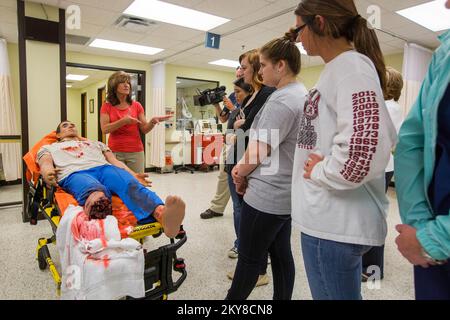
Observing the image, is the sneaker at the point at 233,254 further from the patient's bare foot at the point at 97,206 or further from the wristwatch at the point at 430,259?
the wristwatch at the point at 430,259

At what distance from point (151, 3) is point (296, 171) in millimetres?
3253

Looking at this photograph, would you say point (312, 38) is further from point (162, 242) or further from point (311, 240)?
point (162, 242)

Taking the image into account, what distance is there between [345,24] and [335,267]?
0.67 m

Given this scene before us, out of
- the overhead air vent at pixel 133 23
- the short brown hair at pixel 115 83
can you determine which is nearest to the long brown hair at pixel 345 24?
the short brown hair at pixel 115 83

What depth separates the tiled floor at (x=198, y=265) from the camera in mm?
1875

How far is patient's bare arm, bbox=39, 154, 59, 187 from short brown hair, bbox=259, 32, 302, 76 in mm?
1393

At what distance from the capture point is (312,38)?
2.95ft

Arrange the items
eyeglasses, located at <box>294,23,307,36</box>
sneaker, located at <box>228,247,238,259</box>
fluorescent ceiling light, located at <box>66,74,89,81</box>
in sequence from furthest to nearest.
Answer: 1. fluorescent ceiling light, located at <box>66,74,89,81</box>
2. sneaker, located at <box>228,247,238,259</box>
3. eyeglasses, located at <box>294,23,307,36</box>

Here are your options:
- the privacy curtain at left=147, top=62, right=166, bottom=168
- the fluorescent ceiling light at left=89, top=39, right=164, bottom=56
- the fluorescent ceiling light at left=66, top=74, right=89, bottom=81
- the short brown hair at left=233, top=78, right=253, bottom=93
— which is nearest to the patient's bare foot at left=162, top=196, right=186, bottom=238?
the short brown hair at left=233, top=78, right=253, bottom=93

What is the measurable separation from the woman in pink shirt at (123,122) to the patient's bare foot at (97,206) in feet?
3.36

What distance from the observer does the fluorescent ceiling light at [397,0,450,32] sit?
133 inches

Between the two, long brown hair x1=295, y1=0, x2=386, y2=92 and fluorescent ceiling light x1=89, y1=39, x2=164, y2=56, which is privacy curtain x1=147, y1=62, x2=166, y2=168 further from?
long brown hair x1=295, y1=0, x2=386, y2=92
